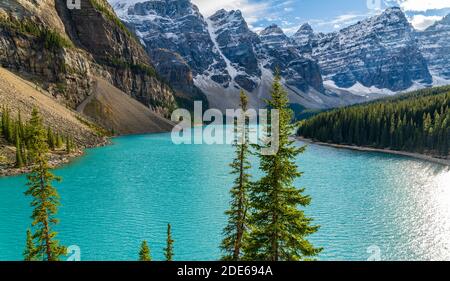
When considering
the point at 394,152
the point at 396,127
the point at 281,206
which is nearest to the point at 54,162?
the point at 281,206

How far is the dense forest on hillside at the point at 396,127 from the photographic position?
123m

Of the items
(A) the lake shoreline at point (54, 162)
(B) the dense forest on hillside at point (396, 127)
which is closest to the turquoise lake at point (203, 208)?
(A) the lake shoreline at point (54, 162)

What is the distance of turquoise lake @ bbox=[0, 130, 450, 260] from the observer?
42.9 metres

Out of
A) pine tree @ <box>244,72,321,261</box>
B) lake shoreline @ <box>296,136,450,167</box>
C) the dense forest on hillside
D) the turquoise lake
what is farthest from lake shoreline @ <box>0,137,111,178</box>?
lake shoreline @ <box>296,136,450,167</box>

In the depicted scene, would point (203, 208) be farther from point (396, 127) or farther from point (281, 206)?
point (396, 127)

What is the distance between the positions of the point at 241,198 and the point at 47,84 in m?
165

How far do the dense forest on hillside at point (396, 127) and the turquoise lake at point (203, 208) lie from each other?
→ 908 inches

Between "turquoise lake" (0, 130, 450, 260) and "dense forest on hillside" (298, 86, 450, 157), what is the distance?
23059mm

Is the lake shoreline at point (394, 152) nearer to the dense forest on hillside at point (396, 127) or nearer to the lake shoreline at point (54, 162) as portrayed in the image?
the dense forest on hillside at point (396, 127)

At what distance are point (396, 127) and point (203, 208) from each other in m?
105

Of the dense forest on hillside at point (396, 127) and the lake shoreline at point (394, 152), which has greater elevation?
the dense forest on hillside at point (396, 127)
